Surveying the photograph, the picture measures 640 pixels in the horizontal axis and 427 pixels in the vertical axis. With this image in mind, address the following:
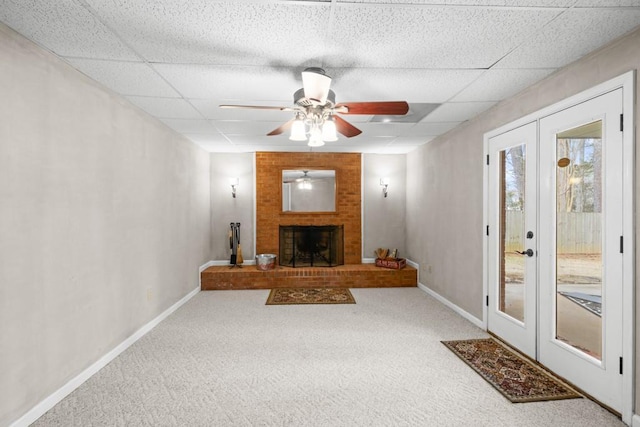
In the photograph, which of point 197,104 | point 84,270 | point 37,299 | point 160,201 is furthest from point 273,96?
point 37,299

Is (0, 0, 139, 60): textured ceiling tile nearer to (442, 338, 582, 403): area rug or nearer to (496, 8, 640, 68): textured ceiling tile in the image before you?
(496, 8, 640, 68): textured ceiling tile

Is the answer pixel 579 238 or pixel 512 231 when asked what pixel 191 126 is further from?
pixel 579 238

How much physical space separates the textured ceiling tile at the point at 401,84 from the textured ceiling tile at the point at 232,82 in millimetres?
460

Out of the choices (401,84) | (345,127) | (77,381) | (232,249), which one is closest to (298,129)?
(345,127)

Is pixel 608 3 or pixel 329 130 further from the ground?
pixel 608 3

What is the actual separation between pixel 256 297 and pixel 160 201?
77.8 inches

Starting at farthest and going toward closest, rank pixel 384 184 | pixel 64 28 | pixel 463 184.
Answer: pixel 384 184
pixel 463 184
pixel 64 28

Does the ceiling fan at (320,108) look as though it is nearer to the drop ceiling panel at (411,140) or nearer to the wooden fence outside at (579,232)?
the wooden fence outside at (579,232)

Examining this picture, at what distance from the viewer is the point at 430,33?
185cm

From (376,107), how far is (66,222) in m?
2.39

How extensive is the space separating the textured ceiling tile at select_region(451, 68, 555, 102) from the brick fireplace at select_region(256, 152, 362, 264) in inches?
116

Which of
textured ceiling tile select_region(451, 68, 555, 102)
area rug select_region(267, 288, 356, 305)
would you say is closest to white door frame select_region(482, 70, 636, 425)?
textured ceiling tile select_region(451, 68, 555, 102)

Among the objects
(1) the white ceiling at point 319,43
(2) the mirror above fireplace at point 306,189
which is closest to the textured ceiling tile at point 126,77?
(1) the white ceiling at point 319,43

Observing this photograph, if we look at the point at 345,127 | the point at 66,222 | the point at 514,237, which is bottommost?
the point at 514,237
